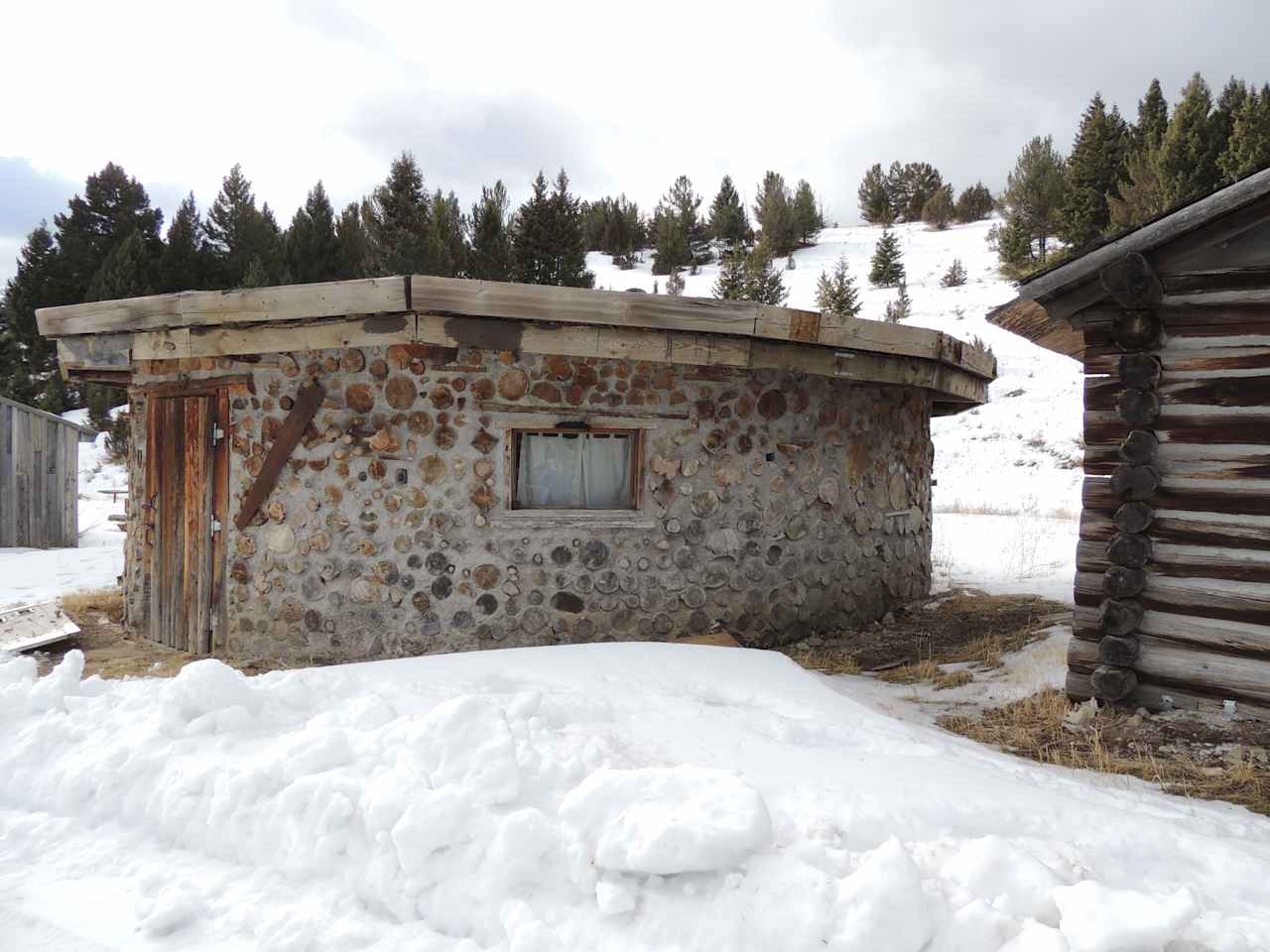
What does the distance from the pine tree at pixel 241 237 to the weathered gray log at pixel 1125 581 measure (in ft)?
81.9

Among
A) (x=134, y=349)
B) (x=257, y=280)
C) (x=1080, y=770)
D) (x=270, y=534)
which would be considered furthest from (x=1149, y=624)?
(x=257, y=280)

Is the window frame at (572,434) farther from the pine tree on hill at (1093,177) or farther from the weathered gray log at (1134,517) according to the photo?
the pine tree on hill at (1093,177)

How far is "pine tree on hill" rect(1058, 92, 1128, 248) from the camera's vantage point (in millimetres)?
29125

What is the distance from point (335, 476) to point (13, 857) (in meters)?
3.45

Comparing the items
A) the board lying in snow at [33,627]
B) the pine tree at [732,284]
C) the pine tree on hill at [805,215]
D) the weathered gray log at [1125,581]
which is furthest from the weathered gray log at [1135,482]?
the pine tree on hill at [805,215]

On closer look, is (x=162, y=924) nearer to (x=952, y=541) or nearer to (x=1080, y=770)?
(x=1080, y=770)

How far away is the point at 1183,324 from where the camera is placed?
4504mm

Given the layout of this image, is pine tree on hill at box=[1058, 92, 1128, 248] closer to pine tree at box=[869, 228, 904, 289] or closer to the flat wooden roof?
pine tree at box=[869, 228, 904, 289]

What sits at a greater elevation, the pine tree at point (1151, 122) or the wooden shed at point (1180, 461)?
the pine tree at point (1151, 122)

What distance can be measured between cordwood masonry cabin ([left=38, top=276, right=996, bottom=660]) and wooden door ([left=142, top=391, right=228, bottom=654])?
0.09ft

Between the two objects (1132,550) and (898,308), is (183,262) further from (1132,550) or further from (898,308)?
(1132,550)

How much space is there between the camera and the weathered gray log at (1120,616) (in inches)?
177

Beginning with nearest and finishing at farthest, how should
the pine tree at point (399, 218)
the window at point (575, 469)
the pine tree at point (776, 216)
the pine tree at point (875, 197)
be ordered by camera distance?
1. the window at point (575, 469)
2. the pine tree at point (399, 218)
3. the pine tree at point (776, 216)
4. the pine tree at point (875, 197)

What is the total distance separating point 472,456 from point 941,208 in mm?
44570
